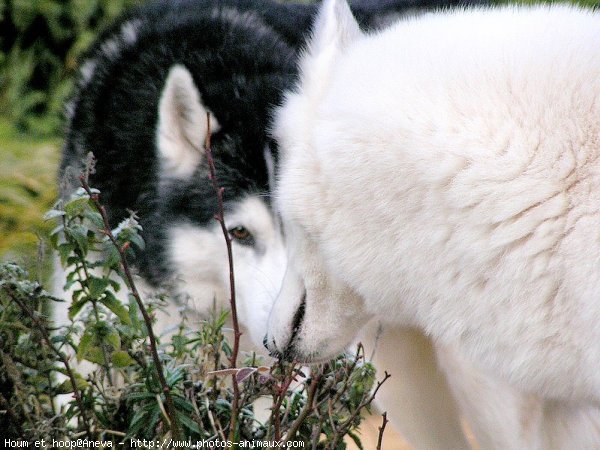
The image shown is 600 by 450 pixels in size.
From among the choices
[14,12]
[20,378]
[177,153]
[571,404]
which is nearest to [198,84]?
[177,153]

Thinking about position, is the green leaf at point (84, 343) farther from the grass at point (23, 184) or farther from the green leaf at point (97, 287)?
the grass at point (23, 184)

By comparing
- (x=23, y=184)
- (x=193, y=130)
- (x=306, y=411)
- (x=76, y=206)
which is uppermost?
(x=23, y=184)

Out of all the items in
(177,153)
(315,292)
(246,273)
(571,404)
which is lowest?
(571,404)

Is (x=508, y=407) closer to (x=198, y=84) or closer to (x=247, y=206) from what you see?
(x=247, y=206)

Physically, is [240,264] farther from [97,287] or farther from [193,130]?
[97,287]

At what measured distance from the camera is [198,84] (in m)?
4.28

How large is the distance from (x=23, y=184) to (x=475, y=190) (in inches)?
187

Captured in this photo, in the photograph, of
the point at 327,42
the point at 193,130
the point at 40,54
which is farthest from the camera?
the point at 40,54

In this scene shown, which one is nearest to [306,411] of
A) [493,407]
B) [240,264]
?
[493,407]

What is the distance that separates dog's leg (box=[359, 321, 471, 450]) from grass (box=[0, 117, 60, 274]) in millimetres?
2372

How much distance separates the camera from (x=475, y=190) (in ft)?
7.25

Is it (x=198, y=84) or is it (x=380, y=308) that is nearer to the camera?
(x=380, y=308)

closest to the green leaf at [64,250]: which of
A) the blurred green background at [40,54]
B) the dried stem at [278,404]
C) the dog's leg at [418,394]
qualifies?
the dried stem at [278,404]

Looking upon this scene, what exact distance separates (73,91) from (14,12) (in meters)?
3.54
